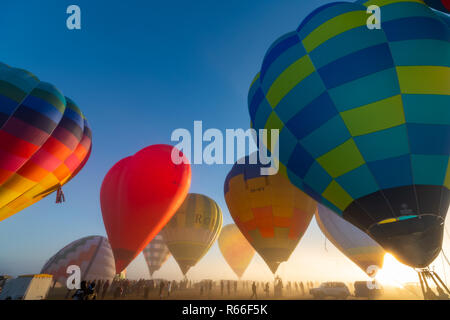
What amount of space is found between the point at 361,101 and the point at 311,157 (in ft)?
6.13

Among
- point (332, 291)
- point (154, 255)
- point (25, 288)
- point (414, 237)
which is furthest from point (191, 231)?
point (414, 237)

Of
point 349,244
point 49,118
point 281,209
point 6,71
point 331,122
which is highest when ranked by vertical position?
point 6,71

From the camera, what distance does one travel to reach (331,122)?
631 cm

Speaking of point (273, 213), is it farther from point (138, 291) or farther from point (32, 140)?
point (138, 291)

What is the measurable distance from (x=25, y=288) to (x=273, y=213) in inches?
477

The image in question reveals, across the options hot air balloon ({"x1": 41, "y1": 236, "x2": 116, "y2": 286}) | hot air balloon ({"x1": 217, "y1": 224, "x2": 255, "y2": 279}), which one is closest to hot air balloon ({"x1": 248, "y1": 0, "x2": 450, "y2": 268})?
hot air balloon ({"x1": 41, "y1": 236, "x2": 116, "y2": 286})

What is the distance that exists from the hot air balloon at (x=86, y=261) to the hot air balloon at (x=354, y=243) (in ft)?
65.5

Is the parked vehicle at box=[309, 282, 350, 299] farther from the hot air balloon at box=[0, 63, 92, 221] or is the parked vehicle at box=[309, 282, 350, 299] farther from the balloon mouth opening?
the hot air balloon at box=[0, 63, 92, 221]

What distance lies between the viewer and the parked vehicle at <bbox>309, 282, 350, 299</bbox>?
14.5m

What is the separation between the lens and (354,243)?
17312mm

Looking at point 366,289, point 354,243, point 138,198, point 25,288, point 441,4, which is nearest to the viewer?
point 441,4

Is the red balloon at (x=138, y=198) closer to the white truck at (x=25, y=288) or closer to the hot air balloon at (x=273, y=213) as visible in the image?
the hot air balloon at (x=273, y=213)
